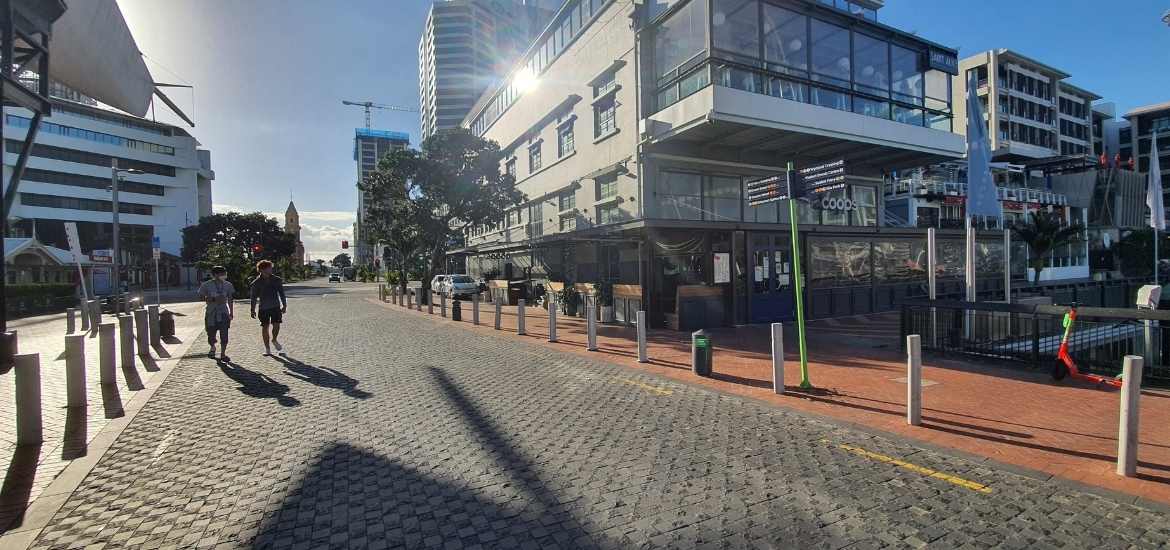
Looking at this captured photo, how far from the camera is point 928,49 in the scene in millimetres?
17359

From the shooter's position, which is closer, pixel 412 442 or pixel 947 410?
pixel 412 442

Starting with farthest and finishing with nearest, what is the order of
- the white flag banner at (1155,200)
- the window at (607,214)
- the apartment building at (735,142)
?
the window at (607,214) < the white flag banner at (1155,200) < the apartment building at (735,142)

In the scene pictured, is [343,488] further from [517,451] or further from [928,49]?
[928,49]

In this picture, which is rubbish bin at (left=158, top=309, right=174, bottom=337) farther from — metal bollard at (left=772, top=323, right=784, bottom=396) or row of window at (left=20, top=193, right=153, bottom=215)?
row of window at (left=20, top=193, right=153, bottom=215)

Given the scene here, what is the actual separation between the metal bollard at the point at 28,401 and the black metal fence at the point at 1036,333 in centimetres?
1206

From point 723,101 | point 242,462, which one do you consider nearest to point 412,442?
point 242,462

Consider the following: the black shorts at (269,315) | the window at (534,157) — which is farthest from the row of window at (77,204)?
the black shorts at (269,315)

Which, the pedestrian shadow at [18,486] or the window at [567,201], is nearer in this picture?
the pedestrian shadow at [18,486]

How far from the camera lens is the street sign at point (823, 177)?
672cm

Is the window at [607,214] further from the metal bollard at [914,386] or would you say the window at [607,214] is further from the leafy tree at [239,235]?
the leafy tree at [239,235]

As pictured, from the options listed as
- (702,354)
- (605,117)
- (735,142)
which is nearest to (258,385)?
(702,354)

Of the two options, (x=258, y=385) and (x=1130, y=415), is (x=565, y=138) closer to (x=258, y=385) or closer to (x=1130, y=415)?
(x=258, y=385)

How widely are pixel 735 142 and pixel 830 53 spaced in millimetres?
4030

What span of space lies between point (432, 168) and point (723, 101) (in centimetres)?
1283
